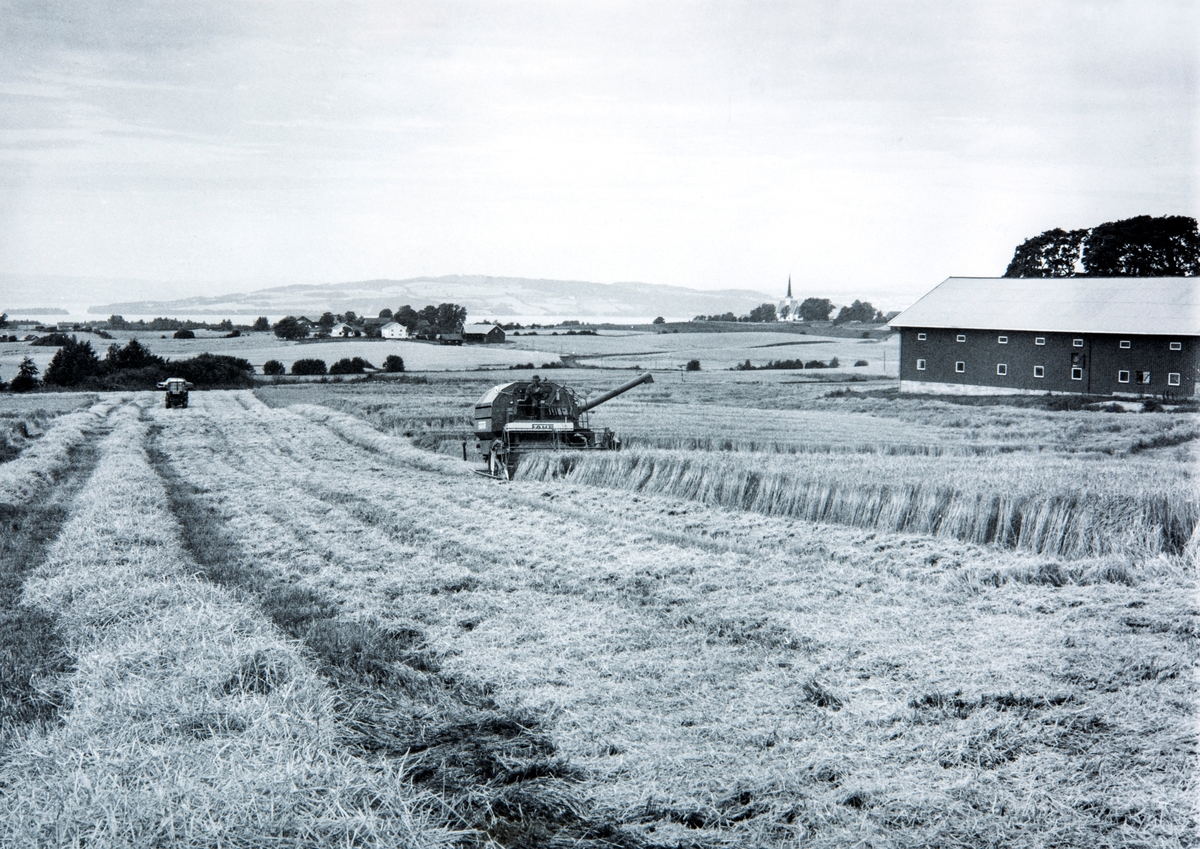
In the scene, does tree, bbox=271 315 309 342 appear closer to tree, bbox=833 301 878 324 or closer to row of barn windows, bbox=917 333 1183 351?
tree, bbox=833 301 878 324

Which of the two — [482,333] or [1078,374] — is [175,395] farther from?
[482,333]

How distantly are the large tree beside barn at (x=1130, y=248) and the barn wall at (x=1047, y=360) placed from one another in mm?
16797

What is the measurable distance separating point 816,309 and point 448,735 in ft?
354

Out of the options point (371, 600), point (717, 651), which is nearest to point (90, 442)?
point (371, 600)

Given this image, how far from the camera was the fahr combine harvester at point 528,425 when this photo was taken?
70.3 ft

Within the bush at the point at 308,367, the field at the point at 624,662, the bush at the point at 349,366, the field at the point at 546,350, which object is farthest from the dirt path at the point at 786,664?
the bush at the point at 308,367

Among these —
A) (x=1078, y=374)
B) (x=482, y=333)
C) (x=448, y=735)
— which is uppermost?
(x=482, y=333)

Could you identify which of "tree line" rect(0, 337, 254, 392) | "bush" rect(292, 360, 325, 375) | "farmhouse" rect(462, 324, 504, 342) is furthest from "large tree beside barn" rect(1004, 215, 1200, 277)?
"tree line" rect(0, 337, 254, 392)

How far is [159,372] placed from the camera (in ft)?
198

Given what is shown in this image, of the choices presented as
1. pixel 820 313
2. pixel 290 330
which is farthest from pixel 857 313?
pixel 290 330

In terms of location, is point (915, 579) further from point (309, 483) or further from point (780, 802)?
point (309, 483)

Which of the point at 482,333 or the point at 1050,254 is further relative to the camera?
the point at 482,333

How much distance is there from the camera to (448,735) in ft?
22.4

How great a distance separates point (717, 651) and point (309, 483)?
1348 cm
